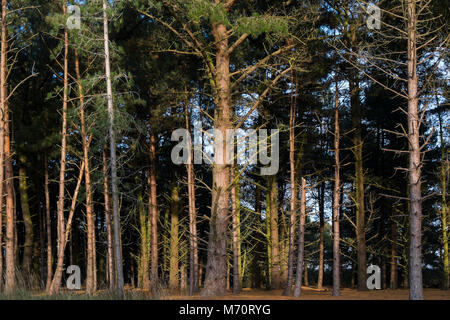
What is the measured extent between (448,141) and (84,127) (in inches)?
620

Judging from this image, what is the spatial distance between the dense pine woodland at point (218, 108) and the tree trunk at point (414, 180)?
0.03 metres

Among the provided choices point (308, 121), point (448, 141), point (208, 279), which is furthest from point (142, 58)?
point (448, 141)

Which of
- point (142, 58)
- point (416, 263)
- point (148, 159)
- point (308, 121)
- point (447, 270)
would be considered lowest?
point (447, 270)

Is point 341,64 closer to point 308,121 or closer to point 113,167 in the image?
point 308,121

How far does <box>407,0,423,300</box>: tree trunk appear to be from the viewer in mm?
8945

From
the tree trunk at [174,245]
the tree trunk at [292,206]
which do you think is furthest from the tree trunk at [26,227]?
the tree trunk at [292,206]

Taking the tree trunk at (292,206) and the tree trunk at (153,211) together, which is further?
the tree trunk at (153,211)

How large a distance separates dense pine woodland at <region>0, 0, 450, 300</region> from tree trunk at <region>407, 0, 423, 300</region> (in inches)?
1.1

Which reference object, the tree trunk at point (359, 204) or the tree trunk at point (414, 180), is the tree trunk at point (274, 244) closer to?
the tree trunk at point (359, 204)

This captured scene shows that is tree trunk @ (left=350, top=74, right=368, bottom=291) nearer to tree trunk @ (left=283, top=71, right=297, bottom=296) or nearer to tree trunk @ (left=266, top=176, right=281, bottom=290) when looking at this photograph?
tree trunk @ (left=283, top=71, right=297, bottom=296)

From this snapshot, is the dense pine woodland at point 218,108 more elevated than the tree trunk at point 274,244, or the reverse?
the dense pine woodland at point 218,108

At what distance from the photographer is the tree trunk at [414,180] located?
352 inches

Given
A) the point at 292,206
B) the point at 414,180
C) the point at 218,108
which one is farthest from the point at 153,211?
the point at 414,180

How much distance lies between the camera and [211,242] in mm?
11984
